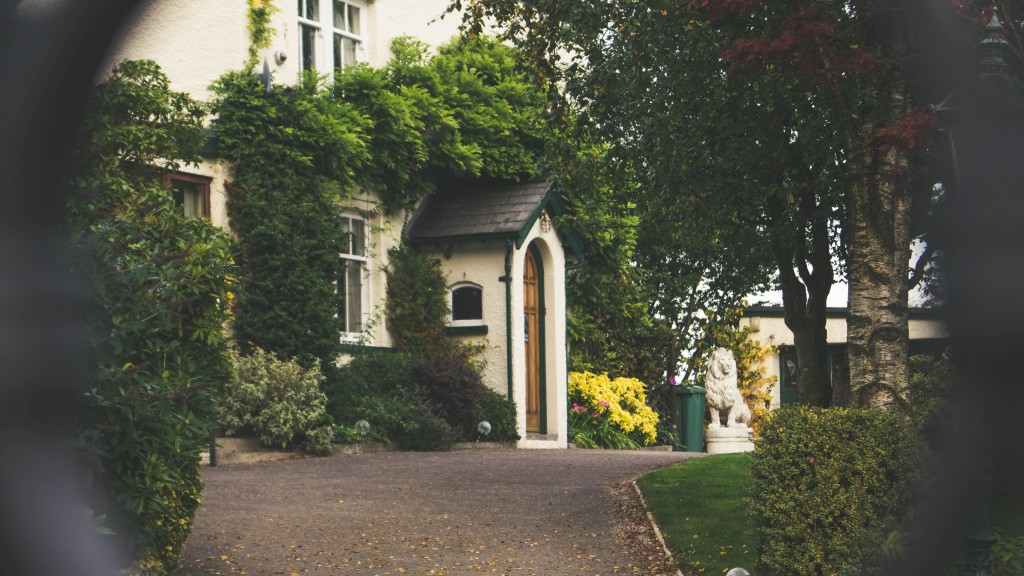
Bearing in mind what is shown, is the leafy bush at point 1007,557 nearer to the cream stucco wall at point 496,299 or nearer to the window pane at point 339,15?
the cream stucco wall at point 496,299

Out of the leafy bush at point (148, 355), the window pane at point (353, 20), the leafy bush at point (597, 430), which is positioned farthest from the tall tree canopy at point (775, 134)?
the leafy bush at point (597, 430)

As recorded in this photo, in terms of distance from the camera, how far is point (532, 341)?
19000 millimetres

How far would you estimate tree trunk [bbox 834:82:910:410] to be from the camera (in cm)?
668

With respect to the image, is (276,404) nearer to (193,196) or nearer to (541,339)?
(193,196)

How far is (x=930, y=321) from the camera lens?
91 centimetres

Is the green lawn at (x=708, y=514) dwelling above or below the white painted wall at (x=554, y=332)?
below

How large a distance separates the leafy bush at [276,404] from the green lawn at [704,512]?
14.4 feet

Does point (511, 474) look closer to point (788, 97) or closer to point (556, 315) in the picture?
point (788, 97)

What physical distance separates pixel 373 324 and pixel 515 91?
4.69 m

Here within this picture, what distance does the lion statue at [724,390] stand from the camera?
71.2 feet

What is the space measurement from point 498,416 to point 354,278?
3040mm

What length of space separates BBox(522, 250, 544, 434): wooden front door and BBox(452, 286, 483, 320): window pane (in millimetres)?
906

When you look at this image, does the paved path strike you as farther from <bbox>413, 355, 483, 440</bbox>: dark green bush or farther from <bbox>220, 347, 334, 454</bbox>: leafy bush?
<bbox>413, 355, 483, 440</bbox>: dark green bush

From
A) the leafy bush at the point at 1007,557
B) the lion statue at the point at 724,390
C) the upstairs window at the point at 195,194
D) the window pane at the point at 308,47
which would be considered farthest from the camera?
the lion statue at the point at 724,390
